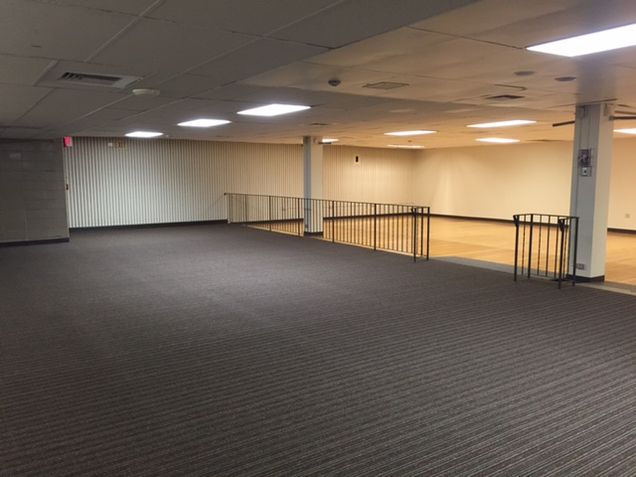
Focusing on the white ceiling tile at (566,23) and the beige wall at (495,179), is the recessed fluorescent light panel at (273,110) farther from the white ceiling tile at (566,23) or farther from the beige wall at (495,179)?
the beige wall at (495,179)

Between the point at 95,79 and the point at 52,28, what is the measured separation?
1772mm

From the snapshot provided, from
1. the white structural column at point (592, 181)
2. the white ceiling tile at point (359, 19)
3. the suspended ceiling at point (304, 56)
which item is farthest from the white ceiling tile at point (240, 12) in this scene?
the white structural column at point (592, 181)

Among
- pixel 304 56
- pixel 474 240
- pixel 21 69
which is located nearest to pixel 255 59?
pixel 304 56

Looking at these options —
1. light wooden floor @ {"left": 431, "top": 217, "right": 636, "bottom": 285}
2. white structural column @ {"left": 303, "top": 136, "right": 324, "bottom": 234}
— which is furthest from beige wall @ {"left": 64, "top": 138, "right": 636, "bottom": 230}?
white structural column @ {"left": 303, "top": 136, "right": 324, "bottom": 234}

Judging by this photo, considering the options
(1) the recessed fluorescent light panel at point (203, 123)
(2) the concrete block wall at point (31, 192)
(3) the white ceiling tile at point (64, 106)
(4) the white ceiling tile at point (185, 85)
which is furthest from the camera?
(2) the concrete block wall at point (31, 192)

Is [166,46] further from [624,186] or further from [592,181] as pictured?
[624,186]

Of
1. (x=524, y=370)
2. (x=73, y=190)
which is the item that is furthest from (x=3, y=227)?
(x=524, y=370)

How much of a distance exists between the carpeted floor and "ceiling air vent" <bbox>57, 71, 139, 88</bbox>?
251 cm

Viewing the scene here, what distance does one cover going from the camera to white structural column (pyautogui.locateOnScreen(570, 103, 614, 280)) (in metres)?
7.22

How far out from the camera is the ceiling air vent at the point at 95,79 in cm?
462

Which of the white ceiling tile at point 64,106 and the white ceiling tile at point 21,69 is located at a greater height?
the white ceiling tile at point 64,106

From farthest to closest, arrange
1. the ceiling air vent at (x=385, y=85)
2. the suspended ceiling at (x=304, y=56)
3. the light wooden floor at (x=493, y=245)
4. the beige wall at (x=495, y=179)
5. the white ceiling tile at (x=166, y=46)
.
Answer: the beige wall at (x=495, y=179) → the light wooden floor at (x=493, y=245) → the ceiling air vent at (x=385, y=85) → the white ceiling tile at (x=166, y=46) → the suspended ceiling at (x=304, y=56)

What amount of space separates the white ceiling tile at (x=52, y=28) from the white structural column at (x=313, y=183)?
944 centimetres

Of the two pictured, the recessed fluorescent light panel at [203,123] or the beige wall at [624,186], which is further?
the beige wall at [624,186]
